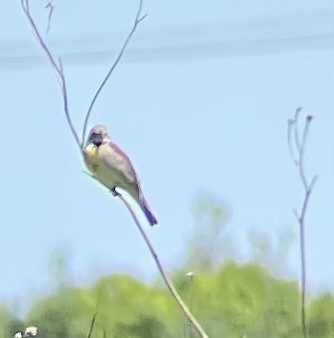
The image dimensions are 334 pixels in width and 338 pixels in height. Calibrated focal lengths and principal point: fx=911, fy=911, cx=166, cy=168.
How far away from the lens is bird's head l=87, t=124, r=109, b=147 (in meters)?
1.20

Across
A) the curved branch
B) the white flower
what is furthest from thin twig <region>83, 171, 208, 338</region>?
the white flower

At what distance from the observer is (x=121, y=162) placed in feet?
3.96

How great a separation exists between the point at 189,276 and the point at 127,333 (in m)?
0.12

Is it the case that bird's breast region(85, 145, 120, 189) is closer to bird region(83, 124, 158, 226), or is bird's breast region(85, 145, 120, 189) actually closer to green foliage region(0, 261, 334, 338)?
bird region(83, 124, 158, 226)

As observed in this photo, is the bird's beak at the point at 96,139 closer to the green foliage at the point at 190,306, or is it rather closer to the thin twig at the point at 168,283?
the thin twig at the point at 168,283

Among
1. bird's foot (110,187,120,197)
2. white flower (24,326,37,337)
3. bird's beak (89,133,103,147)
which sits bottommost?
white flower (24,326,37,337)

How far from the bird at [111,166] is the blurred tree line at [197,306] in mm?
102

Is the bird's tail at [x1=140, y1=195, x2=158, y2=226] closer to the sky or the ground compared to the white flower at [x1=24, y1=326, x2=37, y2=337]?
closer to the sky

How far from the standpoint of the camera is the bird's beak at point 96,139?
1201 millimetres

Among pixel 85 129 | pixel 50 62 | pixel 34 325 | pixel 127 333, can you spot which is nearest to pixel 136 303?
pixel 127 333

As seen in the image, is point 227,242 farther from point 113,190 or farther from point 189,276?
point 113,190

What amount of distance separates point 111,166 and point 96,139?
4 centimetres

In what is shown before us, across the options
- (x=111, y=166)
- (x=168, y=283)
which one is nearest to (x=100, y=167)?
(x=111, y=166)

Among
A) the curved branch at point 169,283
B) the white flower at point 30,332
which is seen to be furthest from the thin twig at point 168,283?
the white flower at point 30,332
